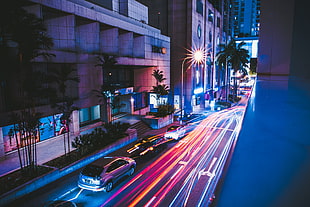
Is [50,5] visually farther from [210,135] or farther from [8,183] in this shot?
[210,135]

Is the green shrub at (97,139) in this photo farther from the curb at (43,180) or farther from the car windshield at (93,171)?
the car windshield at (93,171)

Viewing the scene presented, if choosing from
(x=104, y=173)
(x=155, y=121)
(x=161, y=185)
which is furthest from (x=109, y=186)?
(x=155, y=121)

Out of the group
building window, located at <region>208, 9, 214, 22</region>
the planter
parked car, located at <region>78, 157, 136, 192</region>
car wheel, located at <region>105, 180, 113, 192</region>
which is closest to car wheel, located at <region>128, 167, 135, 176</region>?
parked car, located at <region>78, 157, 136, 192</region>

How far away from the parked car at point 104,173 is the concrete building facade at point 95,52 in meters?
6.31

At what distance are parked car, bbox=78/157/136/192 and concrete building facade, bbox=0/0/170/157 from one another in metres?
6.31

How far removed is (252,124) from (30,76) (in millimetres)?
15852

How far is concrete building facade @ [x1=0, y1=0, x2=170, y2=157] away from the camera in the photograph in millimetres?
18984

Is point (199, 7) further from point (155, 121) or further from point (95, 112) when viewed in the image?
point (95, 112)

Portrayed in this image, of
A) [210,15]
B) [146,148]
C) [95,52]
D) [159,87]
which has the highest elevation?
[210,15]

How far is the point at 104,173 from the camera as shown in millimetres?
13109

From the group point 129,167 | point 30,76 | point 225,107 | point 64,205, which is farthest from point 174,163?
point 225,107

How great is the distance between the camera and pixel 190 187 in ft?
43.6

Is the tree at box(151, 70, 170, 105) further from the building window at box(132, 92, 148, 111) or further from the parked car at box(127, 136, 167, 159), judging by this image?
the parked car at box(127, 136, 167, 159)

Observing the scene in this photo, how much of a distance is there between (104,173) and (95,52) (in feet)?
48.1
